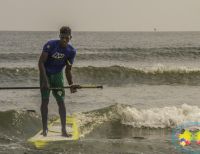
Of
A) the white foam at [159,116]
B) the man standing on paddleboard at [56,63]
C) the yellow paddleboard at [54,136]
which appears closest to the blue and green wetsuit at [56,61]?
the man standing on paddleboard at [56,63]

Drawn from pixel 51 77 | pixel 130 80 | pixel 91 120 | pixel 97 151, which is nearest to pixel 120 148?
pixel 97 151

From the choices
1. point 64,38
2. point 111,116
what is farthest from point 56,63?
point 111,116

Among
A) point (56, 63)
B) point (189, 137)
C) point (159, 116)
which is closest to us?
point (56, 63)

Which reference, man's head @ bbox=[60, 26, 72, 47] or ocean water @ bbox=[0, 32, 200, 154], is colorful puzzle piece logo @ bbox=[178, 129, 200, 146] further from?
man's head @ bbox=[60, 26, 72, 47]

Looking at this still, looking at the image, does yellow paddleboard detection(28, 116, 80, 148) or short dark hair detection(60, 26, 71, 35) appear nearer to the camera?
short dark hair detection(60, 26, 71, 35)

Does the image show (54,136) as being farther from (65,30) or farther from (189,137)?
(189,137)

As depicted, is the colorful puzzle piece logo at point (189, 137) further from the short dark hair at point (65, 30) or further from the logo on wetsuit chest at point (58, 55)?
the short dark hair at point (65, 30)

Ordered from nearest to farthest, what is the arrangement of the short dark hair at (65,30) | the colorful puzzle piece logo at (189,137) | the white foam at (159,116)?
the short dark hair at (65,30) → the colorful puzzle piece logo at (189,137) → the white foam at (159,116)

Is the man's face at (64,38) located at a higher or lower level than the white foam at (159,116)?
higher

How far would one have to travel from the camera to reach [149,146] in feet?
24.3

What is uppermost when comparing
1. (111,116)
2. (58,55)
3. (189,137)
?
(58,55)

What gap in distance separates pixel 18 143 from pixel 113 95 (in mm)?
7077

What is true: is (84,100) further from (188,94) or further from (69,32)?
(69,32)

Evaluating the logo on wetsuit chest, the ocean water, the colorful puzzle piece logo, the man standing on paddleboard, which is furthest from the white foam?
the logo on wetsuit chest
